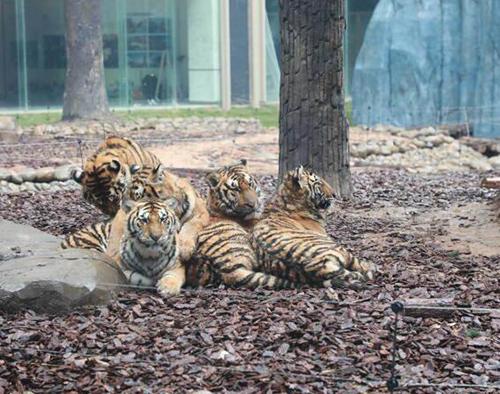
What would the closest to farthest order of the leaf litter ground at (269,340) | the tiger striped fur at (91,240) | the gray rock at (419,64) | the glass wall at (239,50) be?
the leaf litter ground at (269,340)
the tiger striped fur at (91,240)
the gray rock at (419,64)
the glass wall at (239,50)

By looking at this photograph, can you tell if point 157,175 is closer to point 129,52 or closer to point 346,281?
point 346,281

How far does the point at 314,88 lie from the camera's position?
34.5ft

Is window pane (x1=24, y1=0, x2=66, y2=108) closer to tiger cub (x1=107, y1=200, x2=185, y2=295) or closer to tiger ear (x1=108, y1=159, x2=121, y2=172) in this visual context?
tiger ear (x1=108, y1=159, x2=121, y2=172)

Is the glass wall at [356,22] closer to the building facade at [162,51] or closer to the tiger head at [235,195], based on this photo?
the building facade at [162,51]

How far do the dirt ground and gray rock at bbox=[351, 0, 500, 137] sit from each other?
1616 centimetres

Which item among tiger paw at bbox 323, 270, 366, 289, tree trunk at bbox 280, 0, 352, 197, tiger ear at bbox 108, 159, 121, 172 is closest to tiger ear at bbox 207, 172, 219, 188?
tiger paw at bbox 323, 270, 366, 289

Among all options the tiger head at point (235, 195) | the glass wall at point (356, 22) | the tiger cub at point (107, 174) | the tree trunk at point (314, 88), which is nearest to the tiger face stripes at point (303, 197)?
the tiger head at point (235, 195)

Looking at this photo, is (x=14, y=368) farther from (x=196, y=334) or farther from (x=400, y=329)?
(x=400, y=329)

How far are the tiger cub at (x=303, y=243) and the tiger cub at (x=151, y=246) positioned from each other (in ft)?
1.76

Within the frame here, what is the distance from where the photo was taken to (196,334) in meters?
5.86

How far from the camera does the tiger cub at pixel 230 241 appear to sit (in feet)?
22.2

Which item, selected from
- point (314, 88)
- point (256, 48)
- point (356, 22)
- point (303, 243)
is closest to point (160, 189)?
point (303, 243)

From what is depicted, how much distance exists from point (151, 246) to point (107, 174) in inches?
93.6

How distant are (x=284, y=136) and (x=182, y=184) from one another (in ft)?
10.8
